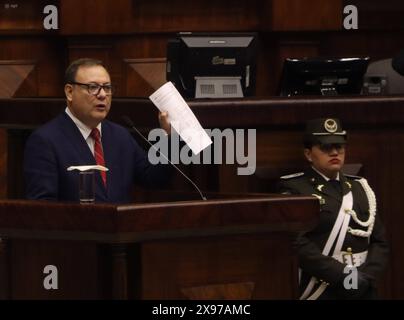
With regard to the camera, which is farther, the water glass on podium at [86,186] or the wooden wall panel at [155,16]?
the wooden wall panel at [155,16]

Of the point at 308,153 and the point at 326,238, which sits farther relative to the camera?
the point at 308,153

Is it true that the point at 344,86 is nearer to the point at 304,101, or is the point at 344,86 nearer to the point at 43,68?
the point at 304,101

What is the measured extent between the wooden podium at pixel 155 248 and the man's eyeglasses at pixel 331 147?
0.79 meters

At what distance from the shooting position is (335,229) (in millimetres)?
3936

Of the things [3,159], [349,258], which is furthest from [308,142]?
[3,159]

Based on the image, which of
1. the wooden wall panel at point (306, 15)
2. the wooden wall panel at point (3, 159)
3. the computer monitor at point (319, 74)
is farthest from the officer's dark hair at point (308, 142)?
the wooden wall panel at point (306, 15)

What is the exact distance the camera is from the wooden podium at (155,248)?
9.70ft

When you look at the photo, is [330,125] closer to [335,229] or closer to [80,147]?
[335,229]

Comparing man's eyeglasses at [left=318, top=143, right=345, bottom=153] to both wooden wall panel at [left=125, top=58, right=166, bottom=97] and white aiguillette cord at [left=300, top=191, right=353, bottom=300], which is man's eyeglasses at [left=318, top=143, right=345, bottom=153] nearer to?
white aiguillette cord at [left=300, top=191, right=353, bottom=300]

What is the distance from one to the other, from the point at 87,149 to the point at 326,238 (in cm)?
94

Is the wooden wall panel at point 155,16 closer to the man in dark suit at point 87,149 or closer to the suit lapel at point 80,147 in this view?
the man in dark suit at point 87,149
